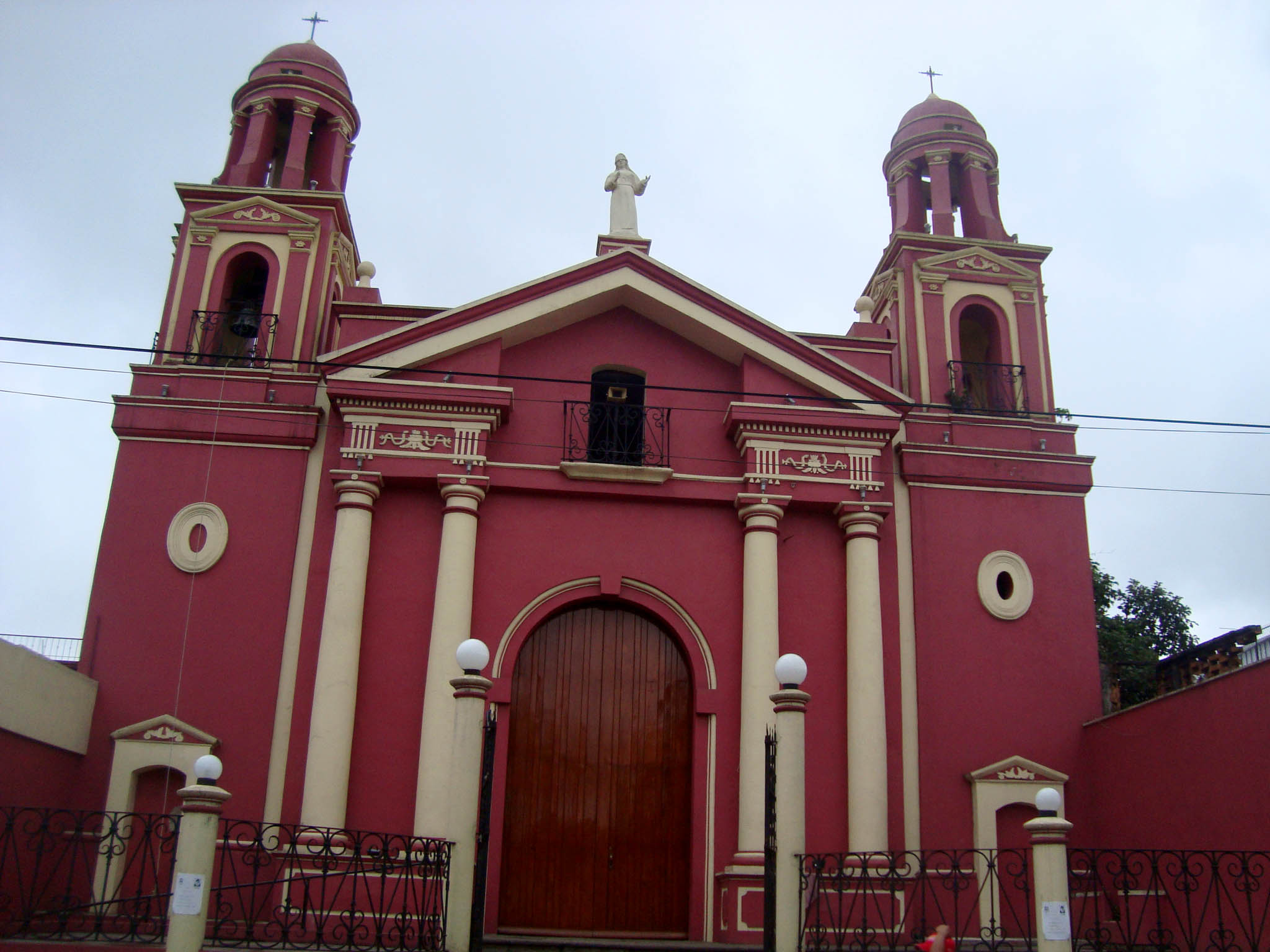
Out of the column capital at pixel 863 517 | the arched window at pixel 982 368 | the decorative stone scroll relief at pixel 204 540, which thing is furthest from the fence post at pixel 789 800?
the decorative stone scroll relief at pixel 204 540

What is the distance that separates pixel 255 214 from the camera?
59.5 feet

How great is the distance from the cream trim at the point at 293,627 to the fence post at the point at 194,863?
4.29m

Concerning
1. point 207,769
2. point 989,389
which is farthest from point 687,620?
point 207,769

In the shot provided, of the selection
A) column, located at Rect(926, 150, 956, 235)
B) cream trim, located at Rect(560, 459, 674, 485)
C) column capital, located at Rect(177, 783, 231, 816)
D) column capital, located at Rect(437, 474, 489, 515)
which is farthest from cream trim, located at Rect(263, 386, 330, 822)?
column, located at Rect(926, 150, 956, 235)

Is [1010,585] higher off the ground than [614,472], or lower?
lower

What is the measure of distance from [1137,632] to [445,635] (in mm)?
20504

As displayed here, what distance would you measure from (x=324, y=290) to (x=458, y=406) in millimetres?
3459

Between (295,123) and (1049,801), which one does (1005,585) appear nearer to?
(1049,801)

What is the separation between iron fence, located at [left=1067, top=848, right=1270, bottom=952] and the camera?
12047 millimetres

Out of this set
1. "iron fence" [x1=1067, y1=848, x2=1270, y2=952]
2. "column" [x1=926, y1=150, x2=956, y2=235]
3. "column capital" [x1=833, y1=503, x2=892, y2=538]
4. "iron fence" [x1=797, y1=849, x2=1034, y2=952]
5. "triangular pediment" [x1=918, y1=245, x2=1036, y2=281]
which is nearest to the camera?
"iron fence" [x1=1067, y1=848, x2=1270, y2=952]

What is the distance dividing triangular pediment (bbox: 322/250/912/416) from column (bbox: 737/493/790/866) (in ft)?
6.53

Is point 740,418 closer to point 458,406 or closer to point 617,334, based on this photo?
point 617,334

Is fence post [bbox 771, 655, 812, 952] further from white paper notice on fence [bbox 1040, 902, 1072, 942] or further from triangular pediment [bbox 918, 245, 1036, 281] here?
triangular pediment [bbox 918, 245, 1036, 281]

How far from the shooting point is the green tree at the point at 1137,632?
26938mm
